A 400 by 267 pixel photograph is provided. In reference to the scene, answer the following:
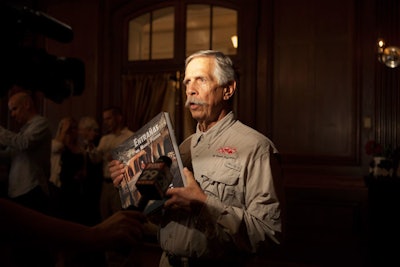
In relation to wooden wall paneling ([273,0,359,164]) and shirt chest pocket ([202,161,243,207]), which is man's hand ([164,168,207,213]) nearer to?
shirt chest pocket ([202,161,243,207])

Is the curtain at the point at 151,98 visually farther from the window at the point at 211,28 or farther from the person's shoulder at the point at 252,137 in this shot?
the person's shoulder at the point at 252,137

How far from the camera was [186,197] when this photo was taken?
127 cm

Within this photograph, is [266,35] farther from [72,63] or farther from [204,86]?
[72,63]

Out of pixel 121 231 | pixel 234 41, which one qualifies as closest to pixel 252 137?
pixel 121 231

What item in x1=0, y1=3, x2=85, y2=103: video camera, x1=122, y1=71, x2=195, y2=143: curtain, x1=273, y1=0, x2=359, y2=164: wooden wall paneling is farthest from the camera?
x1=122, y1=71, x2=195, y2=143: curtain

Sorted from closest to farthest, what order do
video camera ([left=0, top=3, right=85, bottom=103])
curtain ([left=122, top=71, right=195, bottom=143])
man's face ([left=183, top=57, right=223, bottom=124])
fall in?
video camera ([left=0, top=3, right=85, bottom=103]) < man's face ([left=183, top=57, right=223, bottom=124]) < curtain ([left=122, top=71, right=195, bottom=143])

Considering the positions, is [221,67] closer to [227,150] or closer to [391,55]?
[227,150]

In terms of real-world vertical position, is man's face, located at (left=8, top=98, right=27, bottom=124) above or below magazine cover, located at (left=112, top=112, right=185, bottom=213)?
above

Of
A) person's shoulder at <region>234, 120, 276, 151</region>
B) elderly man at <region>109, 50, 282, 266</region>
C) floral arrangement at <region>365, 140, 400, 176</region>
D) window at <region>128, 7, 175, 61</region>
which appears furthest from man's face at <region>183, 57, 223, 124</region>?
window at <region>128, 7, 175, 61</region>

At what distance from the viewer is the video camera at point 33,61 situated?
2.97 ft

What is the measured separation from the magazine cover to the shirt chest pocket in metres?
0.16

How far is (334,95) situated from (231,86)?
3178mm

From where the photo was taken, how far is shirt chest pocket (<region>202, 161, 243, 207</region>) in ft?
4.50

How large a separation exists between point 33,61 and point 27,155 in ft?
6.73
